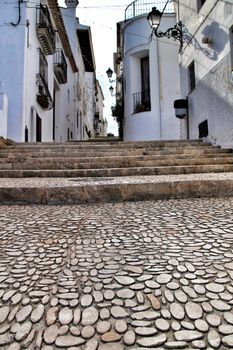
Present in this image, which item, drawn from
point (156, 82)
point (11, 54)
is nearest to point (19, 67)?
point (11, 54)

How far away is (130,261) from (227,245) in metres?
0.60

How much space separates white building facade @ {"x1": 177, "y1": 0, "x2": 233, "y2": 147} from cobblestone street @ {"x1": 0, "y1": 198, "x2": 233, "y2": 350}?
475 centimetres

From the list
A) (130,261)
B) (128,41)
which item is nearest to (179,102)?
(128,41)

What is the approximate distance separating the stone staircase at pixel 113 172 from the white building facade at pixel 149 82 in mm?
4773

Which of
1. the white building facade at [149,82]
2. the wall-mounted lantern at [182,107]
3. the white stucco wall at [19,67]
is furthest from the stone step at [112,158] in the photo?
the white building facade at [149,82]

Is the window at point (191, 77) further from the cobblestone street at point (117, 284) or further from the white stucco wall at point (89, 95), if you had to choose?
the white stucco wall at point (89, 95)

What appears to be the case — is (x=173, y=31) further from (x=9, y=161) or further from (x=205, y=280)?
(x=205, y=280)

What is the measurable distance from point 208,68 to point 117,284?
701 centimetres

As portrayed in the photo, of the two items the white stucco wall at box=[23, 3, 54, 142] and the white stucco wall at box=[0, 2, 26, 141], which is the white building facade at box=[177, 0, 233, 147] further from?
the white stucco wall at box=[0, 2, 26, 141]

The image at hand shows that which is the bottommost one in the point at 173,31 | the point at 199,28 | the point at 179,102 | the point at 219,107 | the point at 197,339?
the point at 197,339

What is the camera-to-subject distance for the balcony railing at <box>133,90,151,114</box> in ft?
41.0

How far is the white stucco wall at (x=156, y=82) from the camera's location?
11.9 meters

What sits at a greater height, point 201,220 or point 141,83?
point 141,83

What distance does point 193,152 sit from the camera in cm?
632
